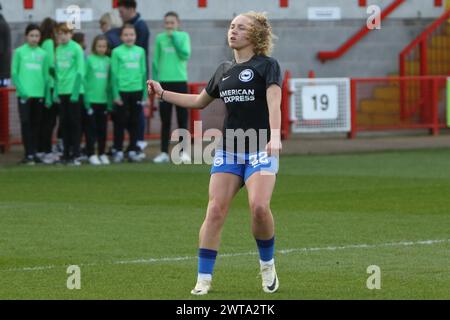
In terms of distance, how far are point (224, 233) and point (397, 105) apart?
12948 millimetres

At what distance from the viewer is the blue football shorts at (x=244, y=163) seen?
944 centimetres

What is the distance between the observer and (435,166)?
19578mm

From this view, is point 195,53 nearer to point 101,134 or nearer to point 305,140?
point 305,140

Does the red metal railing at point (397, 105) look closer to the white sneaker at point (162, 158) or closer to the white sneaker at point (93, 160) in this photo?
the white sneaker at point (162, 158)

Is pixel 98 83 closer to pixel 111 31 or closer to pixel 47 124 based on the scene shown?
pixel 47 124

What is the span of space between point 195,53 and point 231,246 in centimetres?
1419

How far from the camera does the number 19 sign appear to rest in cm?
2391

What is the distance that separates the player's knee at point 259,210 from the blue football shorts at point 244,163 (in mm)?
239

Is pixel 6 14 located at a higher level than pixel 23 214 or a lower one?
higher

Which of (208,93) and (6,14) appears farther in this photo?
(6,14)

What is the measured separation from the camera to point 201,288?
9.45m

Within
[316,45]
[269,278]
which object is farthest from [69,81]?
[269,278]

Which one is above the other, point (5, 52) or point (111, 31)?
point (111, 31)
